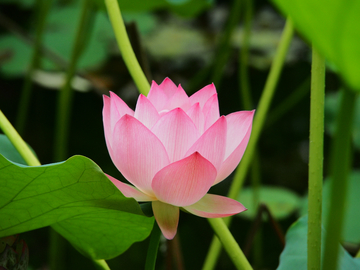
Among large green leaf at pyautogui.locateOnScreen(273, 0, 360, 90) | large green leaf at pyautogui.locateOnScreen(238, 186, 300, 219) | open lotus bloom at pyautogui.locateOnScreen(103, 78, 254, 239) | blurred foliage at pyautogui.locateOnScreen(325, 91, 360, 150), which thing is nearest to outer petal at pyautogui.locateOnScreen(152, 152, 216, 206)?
open lotus bloom at pyautogui.locateOnScreen(103, 78, 254, 239)

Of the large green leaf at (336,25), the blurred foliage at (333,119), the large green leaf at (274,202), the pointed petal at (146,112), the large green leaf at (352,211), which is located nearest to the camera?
the large green leaf at (336,25)

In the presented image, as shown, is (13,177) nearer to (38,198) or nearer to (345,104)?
(38,198)

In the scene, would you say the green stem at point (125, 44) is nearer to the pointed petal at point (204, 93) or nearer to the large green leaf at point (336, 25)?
the pointed petal at point (204, 93)

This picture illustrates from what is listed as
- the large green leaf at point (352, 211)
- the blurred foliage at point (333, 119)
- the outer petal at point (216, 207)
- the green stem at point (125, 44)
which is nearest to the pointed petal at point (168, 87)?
the green stem at point (125, 44)

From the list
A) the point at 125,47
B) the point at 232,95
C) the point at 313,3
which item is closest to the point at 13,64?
the point at 232,95

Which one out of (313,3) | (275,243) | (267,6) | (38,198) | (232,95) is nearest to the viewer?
(313,3)

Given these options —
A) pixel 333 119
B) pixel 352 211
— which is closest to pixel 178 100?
pixel 352 211

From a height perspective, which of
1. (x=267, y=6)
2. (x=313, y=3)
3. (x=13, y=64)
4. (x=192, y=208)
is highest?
(x=267, y=6)

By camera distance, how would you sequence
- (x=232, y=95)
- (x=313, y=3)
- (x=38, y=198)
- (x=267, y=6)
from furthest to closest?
(x=267, y=6) → (x=232, y=95) → (x=38, y=198) → (x=313, y=3)
